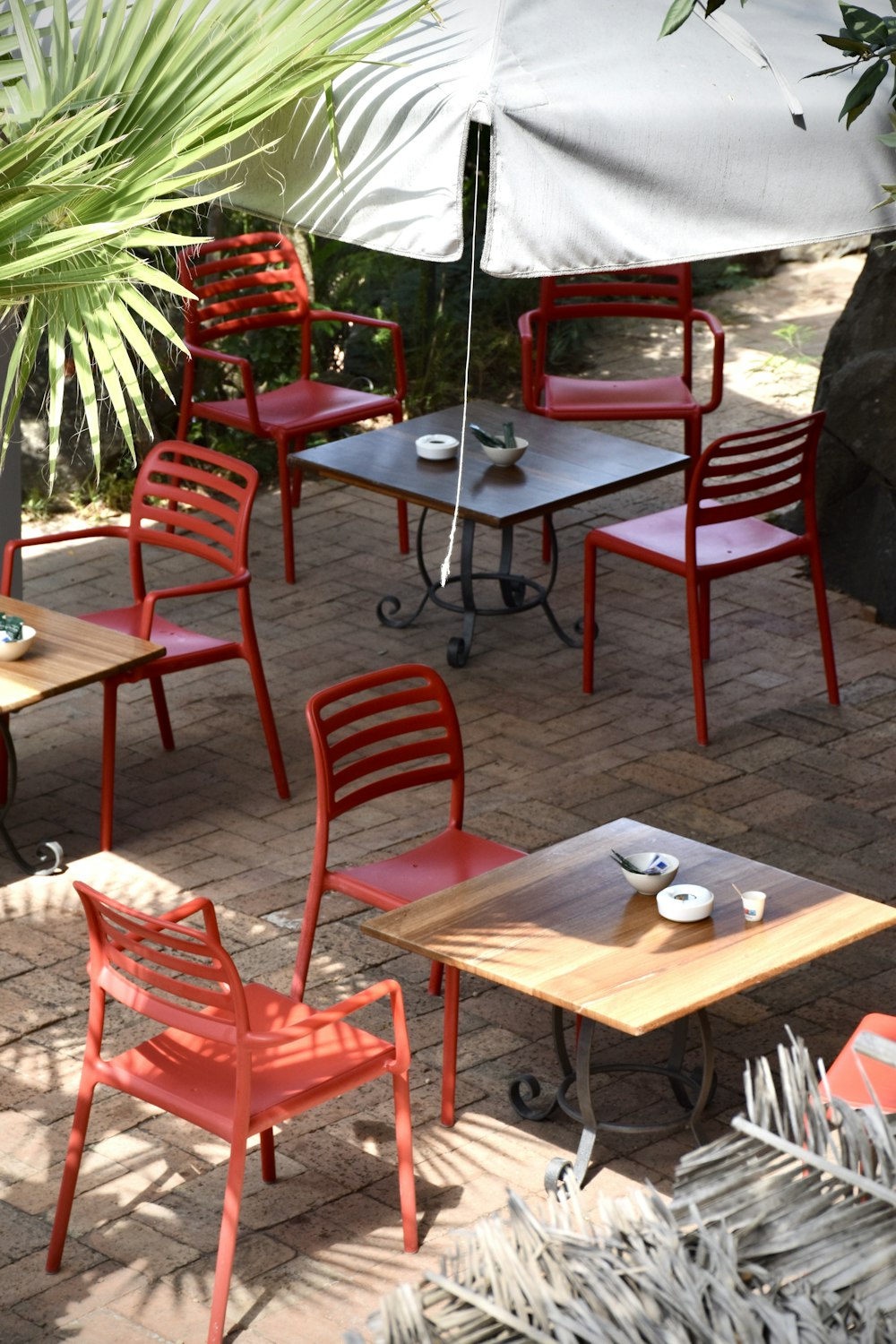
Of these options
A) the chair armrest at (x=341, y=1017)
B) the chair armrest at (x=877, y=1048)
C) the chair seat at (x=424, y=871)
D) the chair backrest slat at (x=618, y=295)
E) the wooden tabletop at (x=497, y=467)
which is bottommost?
the chair seat at (x=424, y=871)

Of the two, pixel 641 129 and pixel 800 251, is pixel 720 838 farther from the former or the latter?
pixel 800 251

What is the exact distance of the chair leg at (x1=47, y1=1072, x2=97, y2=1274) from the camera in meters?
3.90

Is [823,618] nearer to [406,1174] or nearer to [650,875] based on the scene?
[650,875]

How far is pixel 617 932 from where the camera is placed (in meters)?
4.02

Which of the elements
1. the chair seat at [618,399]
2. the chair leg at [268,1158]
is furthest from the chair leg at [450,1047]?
the chair seat at [618,399]

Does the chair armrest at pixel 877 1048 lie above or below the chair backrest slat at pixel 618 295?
above

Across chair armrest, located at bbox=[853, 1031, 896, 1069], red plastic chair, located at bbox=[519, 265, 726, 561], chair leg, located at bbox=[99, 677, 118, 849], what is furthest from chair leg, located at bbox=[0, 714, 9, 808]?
chair armrest, located at bbox=[853, 1031, 896, 1069]

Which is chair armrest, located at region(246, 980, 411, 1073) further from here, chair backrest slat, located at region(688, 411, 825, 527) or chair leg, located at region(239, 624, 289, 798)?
chair backrest slat, located at region(688, 411, 825, 527)

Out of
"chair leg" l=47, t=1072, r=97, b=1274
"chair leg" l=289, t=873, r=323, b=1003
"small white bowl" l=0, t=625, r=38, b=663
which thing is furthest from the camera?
"small white bowl" l=0, t=625, r=38, b=663

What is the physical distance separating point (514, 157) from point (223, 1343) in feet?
7.82

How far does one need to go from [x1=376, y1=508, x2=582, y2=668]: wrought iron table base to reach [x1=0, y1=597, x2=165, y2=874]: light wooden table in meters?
1.83

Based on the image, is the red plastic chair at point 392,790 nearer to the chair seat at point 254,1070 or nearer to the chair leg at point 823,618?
the chair seat at point 254,1070

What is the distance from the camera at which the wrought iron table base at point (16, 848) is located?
5.71 meters

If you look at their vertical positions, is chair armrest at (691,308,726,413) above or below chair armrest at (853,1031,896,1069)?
below
